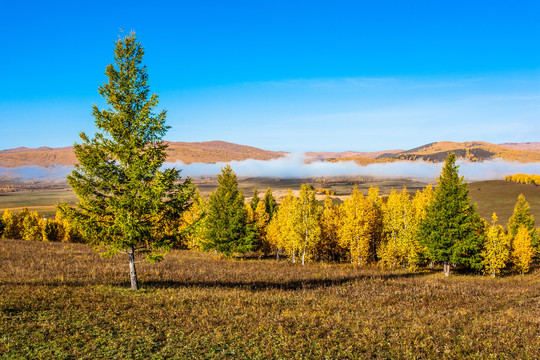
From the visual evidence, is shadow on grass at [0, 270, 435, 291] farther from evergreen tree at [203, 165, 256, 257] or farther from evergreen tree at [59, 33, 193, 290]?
evergreen tree at [203, 165, 256, 257]

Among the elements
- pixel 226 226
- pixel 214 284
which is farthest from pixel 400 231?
pixel 214 284

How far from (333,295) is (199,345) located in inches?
378

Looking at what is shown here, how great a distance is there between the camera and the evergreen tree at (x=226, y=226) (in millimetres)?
42500

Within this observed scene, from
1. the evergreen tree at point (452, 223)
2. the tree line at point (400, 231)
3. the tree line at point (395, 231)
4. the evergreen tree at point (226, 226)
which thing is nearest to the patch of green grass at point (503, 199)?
the tree line at point (395, 231)

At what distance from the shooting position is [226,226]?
42.8 meters

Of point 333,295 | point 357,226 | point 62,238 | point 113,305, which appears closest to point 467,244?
point 357,226

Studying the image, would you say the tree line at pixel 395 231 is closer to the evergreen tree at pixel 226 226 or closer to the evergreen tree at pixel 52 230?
the evergreen tree at pixel 226 226

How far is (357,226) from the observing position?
39094 mm

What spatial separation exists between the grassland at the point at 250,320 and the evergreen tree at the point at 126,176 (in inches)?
126

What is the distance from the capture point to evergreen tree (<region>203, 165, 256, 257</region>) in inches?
1673

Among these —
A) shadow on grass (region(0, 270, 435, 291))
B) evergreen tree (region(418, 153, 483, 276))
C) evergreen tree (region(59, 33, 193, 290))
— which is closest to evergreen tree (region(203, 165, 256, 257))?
shadow on grass (region(0, 270, 435, 291))

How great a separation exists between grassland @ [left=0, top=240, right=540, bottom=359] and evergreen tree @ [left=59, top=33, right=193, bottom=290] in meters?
3.21

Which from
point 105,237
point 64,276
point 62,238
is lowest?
point 62,238

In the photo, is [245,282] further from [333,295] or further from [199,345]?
[199,345]
